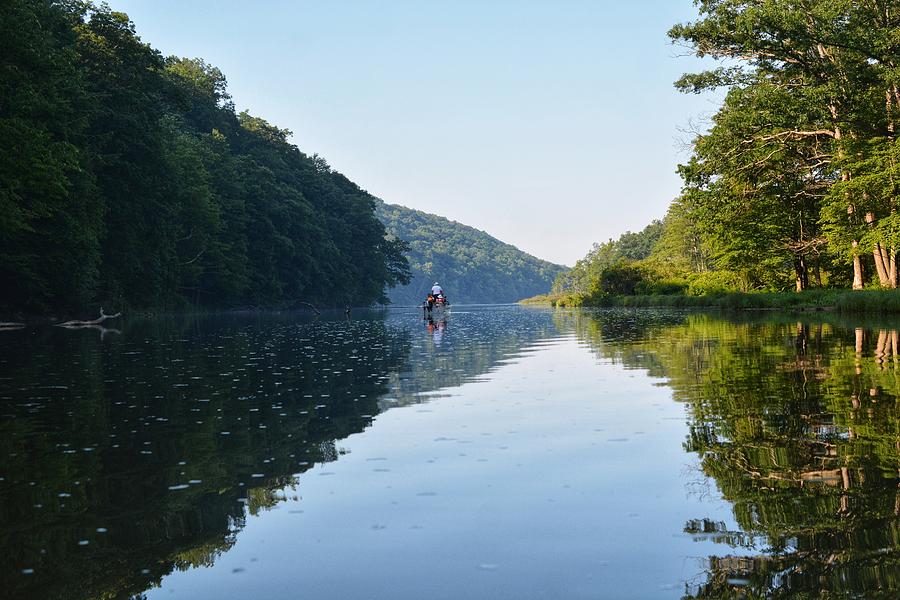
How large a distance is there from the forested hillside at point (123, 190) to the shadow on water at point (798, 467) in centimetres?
3721

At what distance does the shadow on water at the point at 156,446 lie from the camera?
6098mm

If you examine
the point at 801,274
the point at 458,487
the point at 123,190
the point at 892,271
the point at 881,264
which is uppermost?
the point at 123,190

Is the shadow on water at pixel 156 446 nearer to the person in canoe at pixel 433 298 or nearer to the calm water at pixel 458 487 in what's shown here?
the calm water at pixel 458 487

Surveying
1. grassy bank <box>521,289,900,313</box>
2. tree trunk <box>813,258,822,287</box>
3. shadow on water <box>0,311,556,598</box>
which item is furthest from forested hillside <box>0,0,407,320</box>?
tree trunk <box>813,258,822,287</box>

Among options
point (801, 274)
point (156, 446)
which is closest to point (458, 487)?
point (156, 446)

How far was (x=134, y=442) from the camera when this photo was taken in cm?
1052

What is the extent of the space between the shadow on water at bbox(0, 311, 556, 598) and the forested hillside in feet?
84.0

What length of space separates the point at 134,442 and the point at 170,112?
103 meters

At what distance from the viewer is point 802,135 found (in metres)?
48.0

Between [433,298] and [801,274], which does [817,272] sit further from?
[433,298]

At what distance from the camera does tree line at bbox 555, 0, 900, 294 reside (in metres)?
42.4

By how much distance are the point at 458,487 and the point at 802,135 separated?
4677 cm

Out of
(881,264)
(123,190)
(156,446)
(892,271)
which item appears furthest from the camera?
(123,190)

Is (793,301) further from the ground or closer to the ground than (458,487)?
further from the ground
